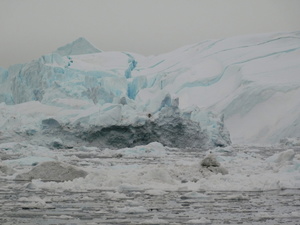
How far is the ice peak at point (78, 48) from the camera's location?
160 feet

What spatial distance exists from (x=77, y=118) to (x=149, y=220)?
60.2ft

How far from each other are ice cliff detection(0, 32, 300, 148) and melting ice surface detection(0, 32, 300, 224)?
0.21 ft

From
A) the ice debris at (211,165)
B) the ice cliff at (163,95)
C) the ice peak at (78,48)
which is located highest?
the ice peak at (78,48)

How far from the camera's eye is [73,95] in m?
31.8

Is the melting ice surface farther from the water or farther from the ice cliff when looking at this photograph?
the water

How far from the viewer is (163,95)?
92.4 feet

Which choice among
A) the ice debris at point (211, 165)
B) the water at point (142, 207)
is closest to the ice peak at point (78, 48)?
the ice debris at point (211, 165)

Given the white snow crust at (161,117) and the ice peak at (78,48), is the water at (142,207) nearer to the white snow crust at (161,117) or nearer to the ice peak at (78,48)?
the white snow crust at (161,117)

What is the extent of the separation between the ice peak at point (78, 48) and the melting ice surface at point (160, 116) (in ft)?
0.33

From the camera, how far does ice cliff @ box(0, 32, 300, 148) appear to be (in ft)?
77.9

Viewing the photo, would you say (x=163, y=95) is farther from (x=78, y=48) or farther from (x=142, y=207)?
(x=78, y=48)

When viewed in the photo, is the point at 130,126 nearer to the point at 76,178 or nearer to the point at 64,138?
the point at 64,138

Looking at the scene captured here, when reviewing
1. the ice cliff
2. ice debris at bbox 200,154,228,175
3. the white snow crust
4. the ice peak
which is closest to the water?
the white snow crust

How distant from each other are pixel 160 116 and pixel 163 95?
4.47 metres
